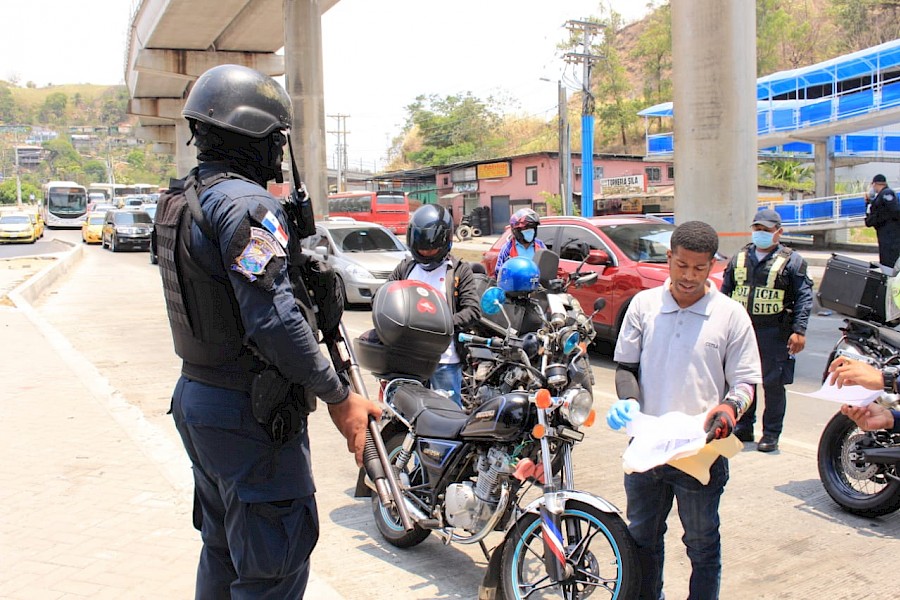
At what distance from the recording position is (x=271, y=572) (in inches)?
101

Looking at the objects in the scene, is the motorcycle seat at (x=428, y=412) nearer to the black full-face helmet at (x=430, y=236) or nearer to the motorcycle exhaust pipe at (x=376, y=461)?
the motorcycle exhaust pipe at (x=376, y=461)

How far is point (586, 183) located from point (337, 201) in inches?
629

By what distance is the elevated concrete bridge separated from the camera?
28.3 meters

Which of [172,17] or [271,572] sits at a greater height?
[172,17]

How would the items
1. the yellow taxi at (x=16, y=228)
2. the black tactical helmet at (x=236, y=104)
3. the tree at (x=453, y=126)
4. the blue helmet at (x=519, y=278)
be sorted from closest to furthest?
the black tactical helmet at (x=236, y=104) → the blue helmet at (x=519, y=278) → the yellow taxi at (x=16, y=228) → the tree at (x=453, y=126)

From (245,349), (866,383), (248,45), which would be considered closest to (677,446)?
(866,383)

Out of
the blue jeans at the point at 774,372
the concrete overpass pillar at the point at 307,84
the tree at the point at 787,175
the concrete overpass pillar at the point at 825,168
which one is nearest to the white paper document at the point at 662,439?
the blue jeans at the point at 774,372

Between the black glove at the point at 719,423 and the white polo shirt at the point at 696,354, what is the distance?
9.4 inches

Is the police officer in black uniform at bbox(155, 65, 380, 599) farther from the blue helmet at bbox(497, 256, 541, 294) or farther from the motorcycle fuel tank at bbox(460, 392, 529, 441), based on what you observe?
the blue helmet at bbox(497, 256, 541, 294)

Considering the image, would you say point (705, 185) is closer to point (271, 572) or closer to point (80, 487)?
point (80, 487)

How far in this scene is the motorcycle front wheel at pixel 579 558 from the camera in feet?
10.0

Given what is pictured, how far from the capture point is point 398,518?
4184 mm

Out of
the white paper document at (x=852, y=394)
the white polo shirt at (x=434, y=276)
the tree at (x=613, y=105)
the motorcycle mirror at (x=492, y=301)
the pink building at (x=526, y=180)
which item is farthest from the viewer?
the tree at (x=613, y=105)

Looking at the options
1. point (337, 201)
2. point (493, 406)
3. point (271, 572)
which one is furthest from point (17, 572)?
point (337, 201)
